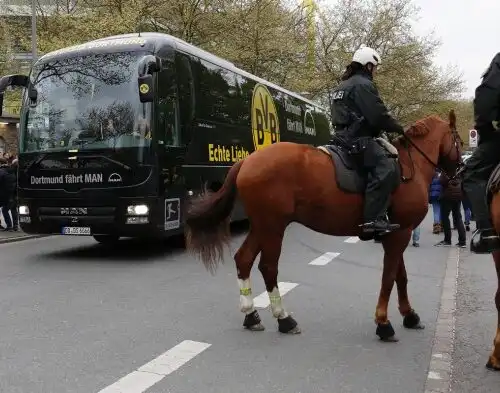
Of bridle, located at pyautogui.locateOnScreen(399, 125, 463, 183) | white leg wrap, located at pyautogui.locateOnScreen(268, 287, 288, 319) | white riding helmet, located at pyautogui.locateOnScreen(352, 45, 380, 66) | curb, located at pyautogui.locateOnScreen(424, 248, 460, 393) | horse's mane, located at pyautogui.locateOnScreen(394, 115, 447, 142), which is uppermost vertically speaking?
white riding helmet, located at pyautogui.locateOnScreen(352, 45, 380, 66)

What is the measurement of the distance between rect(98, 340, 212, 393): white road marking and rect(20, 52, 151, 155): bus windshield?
4.99 meters

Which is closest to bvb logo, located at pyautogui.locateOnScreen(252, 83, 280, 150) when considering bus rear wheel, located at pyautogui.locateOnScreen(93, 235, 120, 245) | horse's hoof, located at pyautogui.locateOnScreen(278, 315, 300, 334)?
bus rear wheel, located at pyautogui.locateOnScreen(93, 235, 120, 245)

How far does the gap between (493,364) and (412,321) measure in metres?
1.27

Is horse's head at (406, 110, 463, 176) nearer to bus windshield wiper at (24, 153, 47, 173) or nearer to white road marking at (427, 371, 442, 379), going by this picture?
white road marking at (427, 371, 442, 379)

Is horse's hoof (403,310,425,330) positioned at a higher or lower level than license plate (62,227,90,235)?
lower

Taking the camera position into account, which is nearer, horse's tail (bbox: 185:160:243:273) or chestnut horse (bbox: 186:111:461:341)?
chestnut horse (bbox: 186:111:461:341)

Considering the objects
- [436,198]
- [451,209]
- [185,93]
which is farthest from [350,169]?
[436,198]

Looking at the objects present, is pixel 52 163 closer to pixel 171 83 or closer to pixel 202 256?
pixel 171 83

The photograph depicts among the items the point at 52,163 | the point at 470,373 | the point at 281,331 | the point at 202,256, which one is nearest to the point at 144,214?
the point at 52,163

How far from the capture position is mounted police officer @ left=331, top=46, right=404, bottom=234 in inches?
211

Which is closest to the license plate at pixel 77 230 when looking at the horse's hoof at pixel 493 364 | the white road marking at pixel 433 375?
the white road marking at pixel 433 375

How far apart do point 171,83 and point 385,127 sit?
545cm

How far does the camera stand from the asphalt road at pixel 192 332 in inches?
170

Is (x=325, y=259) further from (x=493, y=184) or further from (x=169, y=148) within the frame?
(x=493, y=184)
